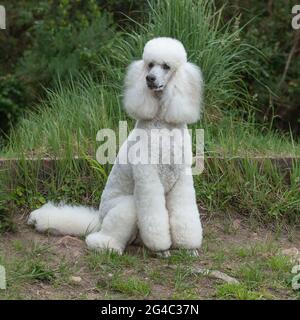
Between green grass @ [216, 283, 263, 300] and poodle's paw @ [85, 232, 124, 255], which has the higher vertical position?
poodle's paw @ [85, 232, 124, 255]

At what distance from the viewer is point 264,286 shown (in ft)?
15.4

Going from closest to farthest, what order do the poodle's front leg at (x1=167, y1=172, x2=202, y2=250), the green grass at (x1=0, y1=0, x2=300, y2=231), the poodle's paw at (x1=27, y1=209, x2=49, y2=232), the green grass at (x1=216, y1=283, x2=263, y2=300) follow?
the green grass at (x1=216, y1=283, x2=263, y2=300) → the poodle's front leg at (x1=167, y1=172, x2=202, y2=250) → the poodle's paw at (x1=27, y1=209, x2=49, y2=232) → the green grass at (x1=0, y1=0, x2=300, y2=231)

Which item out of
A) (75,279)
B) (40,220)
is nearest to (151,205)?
(75,279)

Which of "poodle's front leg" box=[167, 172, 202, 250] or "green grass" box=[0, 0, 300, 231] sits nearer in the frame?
"poodle's front leg" box=[167, 172, 202, 250]

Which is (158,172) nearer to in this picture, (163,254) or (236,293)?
(163,254)

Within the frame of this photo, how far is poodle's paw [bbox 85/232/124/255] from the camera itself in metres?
4.99

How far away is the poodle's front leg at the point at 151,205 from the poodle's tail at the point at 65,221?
20.9 inches

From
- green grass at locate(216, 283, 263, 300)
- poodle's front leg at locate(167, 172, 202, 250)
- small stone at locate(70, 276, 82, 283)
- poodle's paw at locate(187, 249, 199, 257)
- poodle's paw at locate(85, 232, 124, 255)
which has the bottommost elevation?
green grass at locate(216, 283, 263, 300)

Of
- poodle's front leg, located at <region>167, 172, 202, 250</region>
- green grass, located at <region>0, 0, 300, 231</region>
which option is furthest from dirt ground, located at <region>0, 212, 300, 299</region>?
green grass, located at <region>0, 0, 300, 231</region>

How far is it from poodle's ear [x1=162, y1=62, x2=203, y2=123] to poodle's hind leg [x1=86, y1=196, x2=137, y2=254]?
618 millimetres

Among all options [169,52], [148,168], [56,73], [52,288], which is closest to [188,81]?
[169,52]

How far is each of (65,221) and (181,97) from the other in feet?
4.06

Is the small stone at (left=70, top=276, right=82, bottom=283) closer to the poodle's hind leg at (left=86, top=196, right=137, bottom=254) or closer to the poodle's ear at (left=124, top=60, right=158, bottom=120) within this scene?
the poodle's hind leg at (left=86, top=196, right=137, bottom=254)

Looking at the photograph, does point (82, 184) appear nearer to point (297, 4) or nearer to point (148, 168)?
point (148, 168)
